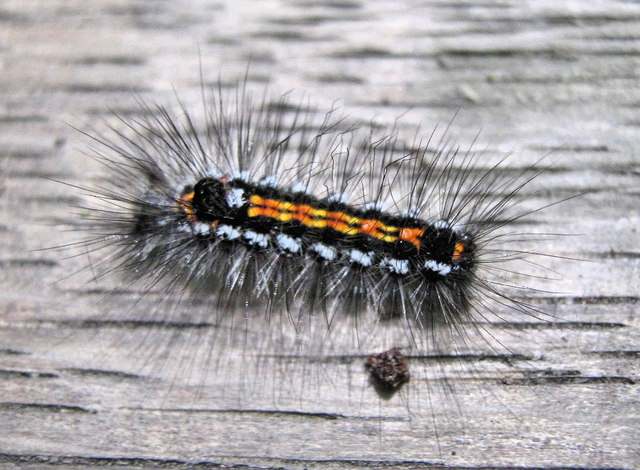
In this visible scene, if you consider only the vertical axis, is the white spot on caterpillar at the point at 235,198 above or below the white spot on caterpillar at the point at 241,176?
below

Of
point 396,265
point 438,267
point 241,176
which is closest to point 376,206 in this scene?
point 396,265

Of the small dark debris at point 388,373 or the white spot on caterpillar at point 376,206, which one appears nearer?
the small dark debris at point 388,373

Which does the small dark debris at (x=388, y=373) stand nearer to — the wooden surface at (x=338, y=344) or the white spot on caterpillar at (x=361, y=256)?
the wooden surface at (x=338, y=344)

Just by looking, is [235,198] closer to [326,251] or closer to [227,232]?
[227,232]

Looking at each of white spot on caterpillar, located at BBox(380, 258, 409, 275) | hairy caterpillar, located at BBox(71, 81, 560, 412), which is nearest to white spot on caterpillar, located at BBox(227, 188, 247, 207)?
hairy caterpillar, located at BBox(71, 81, 560, 412)

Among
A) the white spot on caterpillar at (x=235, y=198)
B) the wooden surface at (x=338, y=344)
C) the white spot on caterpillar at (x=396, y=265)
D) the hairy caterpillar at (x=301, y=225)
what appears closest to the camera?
the wooden surface at (x=338, y=344)

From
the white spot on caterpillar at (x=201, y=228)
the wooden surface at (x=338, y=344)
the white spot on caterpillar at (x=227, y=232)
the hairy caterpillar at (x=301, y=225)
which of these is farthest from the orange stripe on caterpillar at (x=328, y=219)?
the wooden surface at (x=338, y=344)

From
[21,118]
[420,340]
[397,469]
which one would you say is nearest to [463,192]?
[420,340]

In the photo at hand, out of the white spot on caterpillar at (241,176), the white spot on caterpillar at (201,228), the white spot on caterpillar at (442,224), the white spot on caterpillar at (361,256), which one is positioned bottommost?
the white spot on caterpillar at (361,256)

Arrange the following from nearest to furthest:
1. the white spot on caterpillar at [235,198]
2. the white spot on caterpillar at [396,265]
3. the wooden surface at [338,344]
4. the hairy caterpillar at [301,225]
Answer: the wooden surface at [338,344], the hairy caterpillar at [301,225], the white spot on caterpillar at [396,265], the white spot on caterpillar at [235,198]
